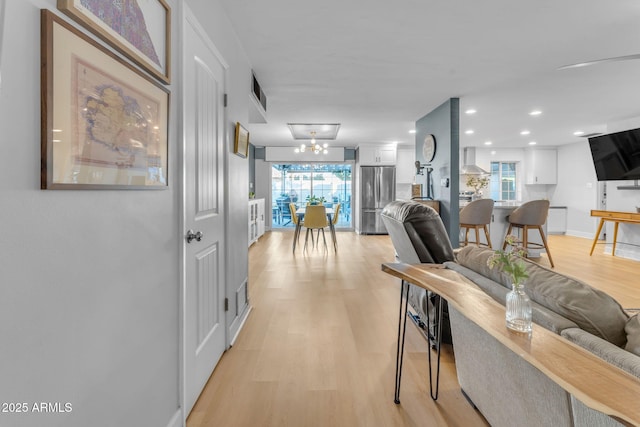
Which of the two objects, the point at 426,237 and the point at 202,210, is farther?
the point at 426,237

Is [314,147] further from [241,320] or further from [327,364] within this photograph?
[327,364]

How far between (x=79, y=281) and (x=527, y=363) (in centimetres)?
143

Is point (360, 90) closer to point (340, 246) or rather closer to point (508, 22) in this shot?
point (508, 22)

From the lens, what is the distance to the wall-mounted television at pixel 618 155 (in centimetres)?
501

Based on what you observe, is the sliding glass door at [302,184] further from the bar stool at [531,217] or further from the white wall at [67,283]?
the white wall at [67,283]

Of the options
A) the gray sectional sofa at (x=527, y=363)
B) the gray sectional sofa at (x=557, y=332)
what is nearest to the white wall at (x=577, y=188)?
the gray sectional sofa at (x=527, y=363)

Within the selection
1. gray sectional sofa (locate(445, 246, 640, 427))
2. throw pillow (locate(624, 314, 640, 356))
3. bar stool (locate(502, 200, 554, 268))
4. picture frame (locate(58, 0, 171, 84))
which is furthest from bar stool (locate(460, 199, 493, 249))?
picture frame (locate(58, 0, 171, 84))

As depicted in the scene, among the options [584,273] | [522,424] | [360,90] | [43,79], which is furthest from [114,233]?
[584,273]

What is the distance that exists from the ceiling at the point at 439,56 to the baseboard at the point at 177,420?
8.36ft

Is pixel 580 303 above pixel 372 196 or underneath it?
underneath

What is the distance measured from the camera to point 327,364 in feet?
6.88

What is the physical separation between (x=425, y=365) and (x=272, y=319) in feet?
4.34

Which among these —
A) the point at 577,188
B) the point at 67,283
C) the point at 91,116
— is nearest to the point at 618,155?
the point at 577,188

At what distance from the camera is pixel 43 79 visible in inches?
28.7
